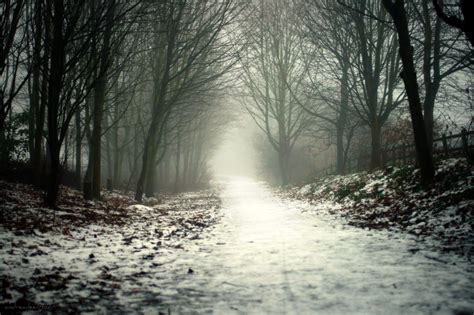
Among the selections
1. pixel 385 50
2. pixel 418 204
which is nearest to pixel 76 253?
pixel 418 204

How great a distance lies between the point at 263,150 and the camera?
52.5 m

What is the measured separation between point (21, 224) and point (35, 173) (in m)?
7.59

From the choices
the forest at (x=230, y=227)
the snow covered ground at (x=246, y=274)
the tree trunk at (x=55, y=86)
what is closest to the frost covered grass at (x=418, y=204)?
the forest at (x=230, y=227)

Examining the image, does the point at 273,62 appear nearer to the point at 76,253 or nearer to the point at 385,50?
the point at 385,50

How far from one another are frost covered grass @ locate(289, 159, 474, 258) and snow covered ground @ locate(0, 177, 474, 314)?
688mm

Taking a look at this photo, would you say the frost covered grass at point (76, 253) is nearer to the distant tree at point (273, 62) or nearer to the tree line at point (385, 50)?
the tree line at point (385, 50)

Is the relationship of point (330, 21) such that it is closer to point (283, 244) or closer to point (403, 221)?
point (403, 221)

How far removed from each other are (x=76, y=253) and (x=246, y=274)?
294cm

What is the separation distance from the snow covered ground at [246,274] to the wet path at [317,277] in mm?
12

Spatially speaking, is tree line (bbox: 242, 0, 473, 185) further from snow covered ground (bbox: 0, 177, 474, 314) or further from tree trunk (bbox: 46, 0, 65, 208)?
tree trunk (bbox: 46, 0, 65, 208)

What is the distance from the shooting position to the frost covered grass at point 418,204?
6.61m

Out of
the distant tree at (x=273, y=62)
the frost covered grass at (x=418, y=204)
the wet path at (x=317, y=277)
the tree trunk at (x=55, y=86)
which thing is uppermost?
the distant tree at (x=273, y=62)

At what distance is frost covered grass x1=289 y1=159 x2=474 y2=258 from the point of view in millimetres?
6609

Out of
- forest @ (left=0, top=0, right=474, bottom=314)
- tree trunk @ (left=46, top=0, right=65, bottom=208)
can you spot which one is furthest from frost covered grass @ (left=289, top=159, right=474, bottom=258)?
tree trunk @ (left=46, top=0, right=65, bottom=208)
